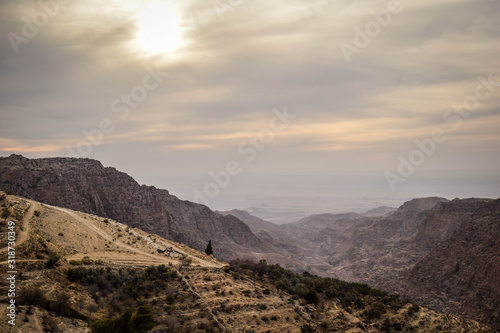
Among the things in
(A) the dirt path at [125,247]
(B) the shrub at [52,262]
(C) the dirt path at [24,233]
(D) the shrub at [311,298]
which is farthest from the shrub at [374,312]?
(C) the dirt path at [24,233]

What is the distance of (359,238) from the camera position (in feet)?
457

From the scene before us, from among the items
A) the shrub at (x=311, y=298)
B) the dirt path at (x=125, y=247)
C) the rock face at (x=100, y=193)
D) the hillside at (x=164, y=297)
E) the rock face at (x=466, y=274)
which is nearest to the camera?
the hillside at (x=164, y=297)

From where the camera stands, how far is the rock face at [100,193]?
6269 centimetres

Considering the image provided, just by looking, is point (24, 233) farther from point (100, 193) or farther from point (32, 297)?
point (100, 193)

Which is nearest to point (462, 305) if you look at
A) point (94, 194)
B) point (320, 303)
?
point (320, 303)

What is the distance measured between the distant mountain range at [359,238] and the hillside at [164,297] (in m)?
28.6

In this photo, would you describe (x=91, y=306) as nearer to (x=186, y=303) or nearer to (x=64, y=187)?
(x=186, y=303)

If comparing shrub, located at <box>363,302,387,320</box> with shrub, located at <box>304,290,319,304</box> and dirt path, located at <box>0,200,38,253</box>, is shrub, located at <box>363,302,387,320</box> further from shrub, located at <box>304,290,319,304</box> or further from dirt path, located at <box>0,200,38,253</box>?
dirt path, located at <box>0,200,38,253</box>

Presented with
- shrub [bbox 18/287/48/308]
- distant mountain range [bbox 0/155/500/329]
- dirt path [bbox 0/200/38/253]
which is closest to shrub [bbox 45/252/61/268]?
dirt path [bbox 0/200/38/253]

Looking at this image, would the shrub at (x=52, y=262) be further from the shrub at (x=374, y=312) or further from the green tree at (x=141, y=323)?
the shrub at (x=374, y=312)

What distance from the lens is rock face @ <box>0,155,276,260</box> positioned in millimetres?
62688

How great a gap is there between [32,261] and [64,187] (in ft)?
167

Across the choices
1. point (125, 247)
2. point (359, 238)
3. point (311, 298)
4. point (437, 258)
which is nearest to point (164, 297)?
point (311, 298)

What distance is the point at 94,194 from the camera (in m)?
72.9
